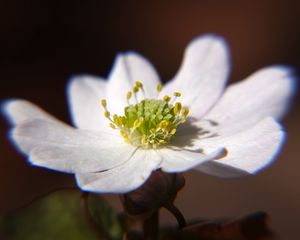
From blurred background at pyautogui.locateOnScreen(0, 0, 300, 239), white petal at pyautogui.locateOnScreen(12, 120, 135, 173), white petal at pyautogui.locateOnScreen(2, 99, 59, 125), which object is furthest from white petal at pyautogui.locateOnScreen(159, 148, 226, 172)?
blurred background at pyautogui.locateOnScreen(0, 0, 300, 239)

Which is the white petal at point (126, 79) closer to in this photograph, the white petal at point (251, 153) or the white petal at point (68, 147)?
the white petal at point (68, 147)

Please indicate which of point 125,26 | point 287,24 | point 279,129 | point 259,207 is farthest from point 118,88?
point 287,24

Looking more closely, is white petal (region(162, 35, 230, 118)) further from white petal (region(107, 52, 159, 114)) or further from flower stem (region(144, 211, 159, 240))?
flower stem (region(144, 211, 159, 240))

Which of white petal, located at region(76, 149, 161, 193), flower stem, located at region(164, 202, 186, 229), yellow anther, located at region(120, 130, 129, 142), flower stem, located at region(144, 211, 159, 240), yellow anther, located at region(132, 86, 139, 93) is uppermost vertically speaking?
yellow anther, located at region(132, 86, 139, 93)

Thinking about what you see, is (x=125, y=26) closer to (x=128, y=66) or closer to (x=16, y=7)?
(x=16, y=7)

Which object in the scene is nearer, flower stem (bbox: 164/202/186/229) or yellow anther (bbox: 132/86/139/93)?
flower stem (bbox: 164/202/186/229)

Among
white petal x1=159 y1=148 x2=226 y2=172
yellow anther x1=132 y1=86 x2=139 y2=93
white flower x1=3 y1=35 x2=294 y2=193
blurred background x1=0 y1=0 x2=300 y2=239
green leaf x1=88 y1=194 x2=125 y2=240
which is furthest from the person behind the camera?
blurred background x1=0 y1=0 x2=300 y2=239
